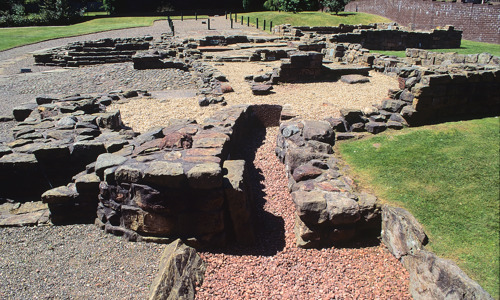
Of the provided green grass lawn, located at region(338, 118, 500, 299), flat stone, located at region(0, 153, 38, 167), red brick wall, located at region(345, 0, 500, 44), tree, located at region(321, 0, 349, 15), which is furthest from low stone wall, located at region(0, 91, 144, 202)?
Answer: tree, located at region(321, 0, 349, 15)

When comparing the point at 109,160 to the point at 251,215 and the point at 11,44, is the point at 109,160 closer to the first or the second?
the point at 251,215

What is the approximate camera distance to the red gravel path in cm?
424

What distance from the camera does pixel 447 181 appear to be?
567 centimetres

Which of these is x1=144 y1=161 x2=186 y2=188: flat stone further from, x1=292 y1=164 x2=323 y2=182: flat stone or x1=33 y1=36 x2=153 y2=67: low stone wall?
x1=33 y1=36 x2=153 y2=67: low stone wall

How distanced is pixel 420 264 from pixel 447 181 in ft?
6.96

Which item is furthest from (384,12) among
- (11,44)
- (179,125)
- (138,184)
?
(138,184)

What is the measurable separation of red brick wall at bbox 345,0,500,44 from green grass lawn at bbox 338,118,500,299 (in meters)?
25.0

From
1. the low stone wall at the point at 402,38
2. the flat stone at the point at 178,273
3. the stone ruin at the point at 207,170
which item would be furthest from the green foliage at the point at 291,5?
the flat stone at the point at 178,273

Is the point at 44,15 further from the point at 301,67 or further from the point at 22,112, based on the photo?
the point at 301,67

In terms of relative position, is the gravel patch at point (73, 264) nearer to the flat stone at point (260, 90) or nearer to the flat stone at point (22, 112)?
the flat stone at point (22, 112)

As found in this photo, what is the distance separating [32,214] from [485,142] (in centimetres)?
900

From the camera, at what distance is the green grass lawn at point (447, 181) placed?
14.1ft

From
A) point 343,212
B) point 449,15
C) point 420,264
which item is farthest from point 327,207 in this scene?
point 449,15

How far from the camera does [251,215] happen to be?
17.5 ft
